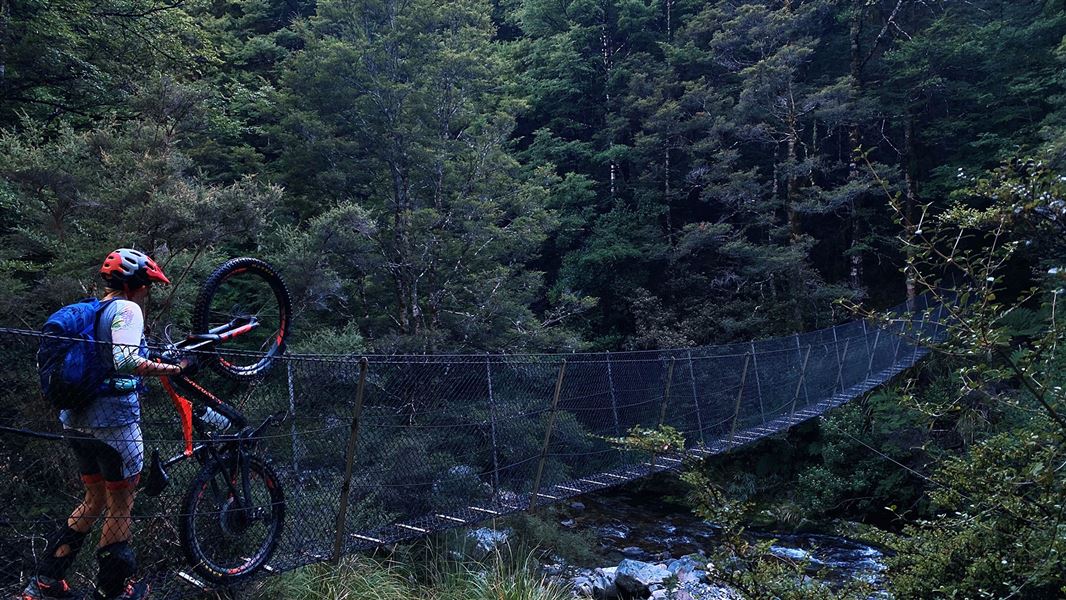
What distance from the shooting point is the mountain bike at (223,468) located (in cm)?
220

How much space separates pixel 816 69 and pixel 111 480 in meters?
14.3

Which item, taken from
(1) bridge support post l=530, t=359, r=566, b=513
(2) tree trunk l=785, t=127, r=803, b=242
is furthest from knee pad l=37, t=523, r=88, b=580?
(2) tree trunk l=785, t=127, r=803, b=242

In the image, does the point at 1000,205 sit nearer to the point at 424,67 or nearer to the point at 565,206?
the point at 424,67

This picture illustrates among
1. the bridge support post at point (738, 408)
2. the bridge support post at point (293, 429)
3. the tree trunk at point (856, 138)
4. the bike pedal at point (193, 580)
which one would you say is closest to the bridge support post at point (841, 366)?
the bridge support post at point (738, 408)

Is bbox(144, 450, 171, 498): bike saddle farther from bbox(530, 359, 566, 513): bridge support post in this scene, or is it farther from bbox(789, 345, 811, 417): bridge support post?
bbox(789, 345, 811, 417): bridge support post

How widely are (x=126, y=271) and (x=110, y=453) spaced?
20.2 inches

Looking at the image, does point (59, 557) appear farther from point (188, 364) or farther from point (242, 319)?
point (242, 319)

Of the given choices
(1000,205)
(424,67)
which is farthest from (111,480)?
(424,67)

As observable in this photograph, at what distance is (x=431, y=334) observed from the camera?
25.0 feet

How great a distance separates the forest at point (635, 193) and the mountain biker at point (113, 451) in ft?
5.56

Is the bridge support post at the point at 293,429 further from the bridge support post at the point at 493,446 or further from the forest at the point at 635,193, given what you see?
the forest at the point at 635,193

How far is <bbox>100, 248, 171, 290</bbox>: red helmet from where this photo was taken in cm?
201

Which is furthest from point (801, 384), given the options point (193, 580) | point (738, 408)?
point (193, 580)

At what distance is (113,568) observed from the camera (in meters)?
1.97
